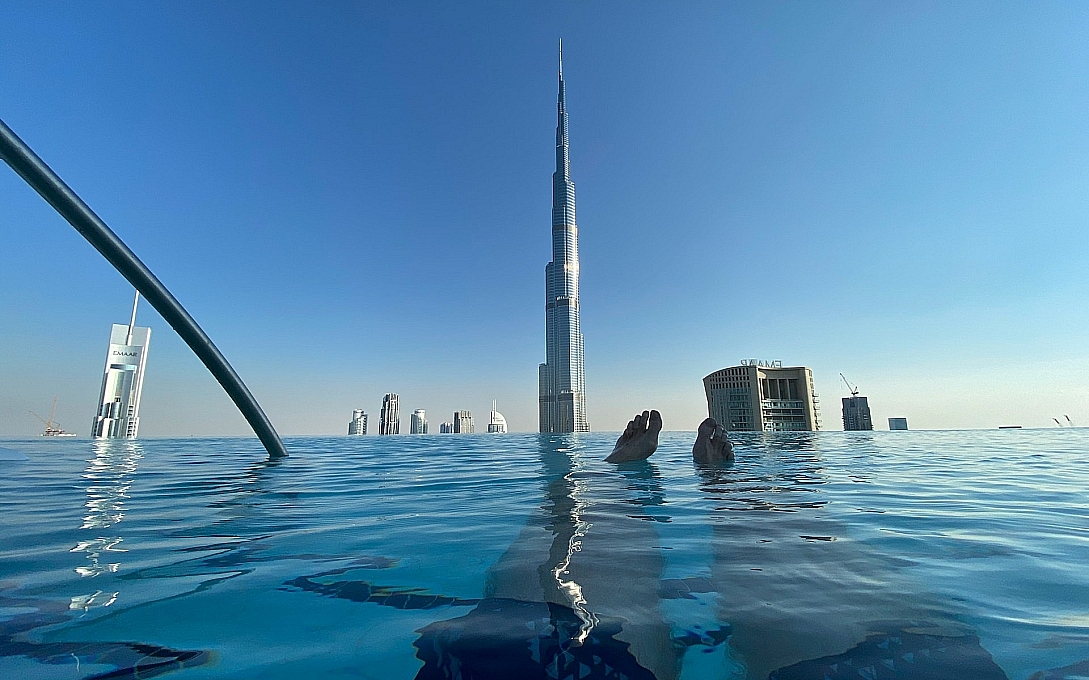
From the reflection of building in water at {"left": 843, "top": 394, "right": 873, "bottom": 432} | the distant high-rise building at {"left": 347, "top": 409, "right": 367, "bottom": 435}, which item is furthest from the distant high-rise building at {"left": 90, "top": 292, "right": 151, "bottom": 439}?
the reflection of building in water at {"left": 843, "top": 394, "right": 873, "bottom": 432}

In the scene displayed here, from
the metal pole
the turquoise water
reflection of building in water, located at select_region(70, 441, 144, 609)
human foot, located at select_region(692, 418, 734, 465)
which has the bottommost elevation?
the turquoise water

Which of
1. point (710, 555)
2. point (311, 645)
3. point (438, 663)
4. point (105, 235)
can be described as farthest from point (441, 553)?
point (105, 235)

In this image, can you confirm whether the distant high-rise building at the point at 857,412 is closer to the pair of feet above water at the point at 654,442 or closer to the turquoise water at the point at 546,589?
the pair of feet above water at the point at 654,442

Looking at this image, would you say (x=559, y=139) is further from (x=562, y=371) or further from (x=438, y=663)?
(x=438, y=663)

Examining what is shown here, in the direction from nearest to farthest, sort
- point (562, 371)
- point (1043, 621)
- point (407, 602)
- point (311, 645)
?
point (311, 645) < point (1043, 621) < point (407, 602) < point (562, 371)

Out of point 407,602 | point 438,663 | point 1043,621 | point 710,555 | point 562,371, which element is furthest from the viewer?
point 562,371

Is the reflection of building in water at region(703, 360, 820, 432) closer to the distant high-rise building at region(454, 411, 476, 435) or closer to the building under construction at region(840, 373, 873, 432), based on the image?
the building under construction at region(840, 373, 873, 432)

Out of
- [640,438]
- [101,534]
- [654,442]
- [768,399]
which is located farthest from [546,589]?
[768,399]

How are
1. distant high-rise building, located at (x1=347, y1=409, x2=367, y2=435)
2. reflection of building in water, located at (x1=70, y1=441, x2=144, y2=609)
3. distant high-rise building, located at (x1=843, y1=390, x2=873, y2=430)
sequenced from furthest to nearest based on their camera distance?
distant high-rise building, located at (x1=347, y1=409, x2=367, y2=435), distant high-rise building, located at (x1=843, y1=390, x2=873, y2=430), reflection of building in water, located at (x1=70, y1=441, x2=144, y2=609)
